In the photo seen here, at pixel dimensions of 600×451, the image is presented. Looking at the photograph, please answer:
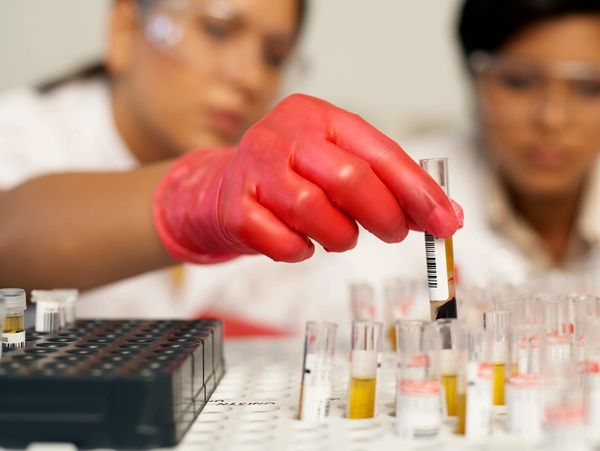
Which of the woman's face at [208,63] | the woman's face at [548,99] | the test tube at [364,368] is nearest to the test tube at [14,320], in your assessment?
the test tube at [364,368]

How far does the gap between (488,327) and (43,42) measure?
1951 millimetres

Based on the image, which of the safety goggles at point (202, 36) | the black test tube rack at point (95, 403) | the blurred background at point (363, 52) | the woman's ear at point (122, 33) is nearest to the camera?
the black test tube rack at point (95, 403)

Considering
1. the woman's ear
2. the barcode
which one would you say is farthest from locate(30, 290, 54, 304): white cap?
the woman's ear

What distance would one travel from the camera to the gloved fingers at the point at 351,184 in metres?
0.71

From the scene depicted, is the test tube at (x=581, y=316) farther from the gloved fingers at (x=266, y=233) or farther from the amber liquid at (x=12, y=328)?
the amber liquid at (x=12, y=328)

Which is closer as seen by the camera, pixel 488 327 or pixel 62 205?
pixel 488 327

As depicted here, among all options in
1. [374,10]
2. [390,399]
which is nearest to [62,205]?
[390,399]

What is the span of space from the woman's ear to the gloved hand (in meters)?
1.12

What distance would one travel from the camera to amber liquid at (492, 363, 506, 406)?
673 millimetres

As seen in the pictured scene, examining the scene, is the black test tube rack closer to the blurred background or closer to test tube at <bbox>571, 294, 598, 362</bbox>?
test tube at <bbox>571, 294, 598, 362</bbox>

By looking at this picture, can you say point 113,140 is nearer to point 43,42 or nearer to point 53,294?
point 43,42

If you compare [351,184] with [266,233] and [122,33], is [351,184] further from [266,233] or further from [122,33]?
[122,33]

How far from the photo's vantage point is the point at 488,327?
2.18ft

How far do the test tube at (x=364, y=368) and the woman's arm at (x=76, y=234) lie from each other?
42 cm
